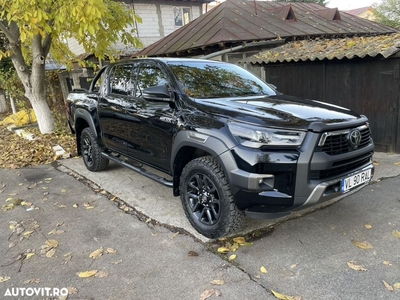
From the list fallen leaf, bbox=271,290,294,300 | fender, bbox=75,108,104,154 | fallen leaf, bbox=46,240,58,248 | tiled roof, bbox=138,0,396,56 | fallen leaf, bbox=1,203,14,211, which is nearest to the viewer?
fallen leaf, bbox=271,290,294,300

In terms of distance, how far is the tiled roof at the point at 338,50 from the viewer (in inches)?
210

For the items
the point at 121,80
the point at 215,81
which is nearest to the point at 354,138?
the point at 215,81

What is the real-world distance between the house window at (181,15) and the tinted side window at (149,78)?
15.3 metres

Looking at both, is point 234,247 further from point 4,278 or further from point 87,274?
point 4,278

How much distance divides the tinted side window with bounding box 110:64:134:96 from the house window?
14.7 m

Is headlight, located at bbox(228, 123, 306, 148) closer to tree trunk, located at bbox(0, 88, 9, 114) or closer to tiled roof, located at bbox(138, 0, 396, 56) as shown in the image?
tiled roof, located at bbox(138, 0, 396, 56)

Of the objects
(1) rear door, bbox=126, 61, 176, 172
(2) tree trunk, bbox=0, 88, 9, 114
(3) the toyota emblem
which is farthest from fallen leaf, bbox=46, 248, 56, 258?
(2) tree trunk, bbox=0, 88, 9, 114

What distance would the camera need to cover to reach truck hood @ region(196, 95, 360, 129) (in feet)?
8.70

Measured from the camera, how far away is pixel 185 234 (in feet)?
10.7

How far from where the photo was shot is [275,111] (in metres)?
2.88

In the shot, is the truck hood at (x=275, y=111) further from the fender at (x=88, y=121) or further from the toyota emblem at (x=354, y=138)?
the fender at (x=88, y=121)

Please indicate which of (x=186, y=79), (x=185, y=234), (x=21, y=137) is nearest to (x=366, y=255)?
(x=185, y=234)

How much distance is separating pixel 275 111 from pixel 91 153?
3.65 m

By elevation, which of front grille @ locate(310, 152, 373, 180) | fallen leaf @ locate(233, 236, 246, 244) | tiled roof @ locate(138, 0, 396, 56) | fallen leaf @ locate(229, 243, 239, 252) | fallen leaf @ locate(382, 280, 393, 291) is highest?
tiled roof @ locate(138, 0, 396, 56)
